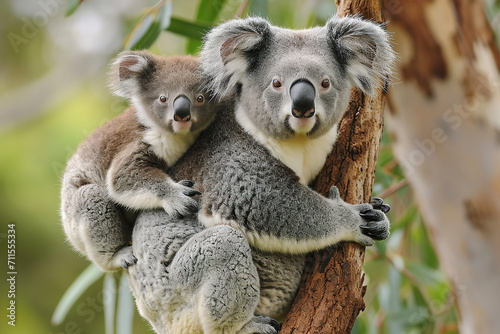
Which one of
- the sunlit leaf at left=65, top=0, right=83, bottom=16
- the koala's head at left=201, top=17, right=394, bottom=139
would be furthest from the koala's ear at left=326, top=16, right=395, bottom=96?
the sunlit leaf at left=65, top=0, right=83, bottom=16

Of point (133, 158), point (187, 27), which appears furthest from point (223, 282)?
point (187, 27)

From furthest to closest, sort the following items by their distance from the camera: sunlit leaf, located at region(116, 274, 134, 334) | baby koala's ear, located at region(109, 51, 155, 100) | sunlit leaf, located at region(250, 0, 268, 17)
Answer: sunlit leaf, located at region(116, 274, 134, 334) → sunlit leaf, located at region(250, 0, 268, 17) → baby koala's ear, located at region(109, 51, 155, 100)

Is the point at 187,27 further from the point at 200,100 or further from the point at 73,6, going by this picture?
the point at 200,100

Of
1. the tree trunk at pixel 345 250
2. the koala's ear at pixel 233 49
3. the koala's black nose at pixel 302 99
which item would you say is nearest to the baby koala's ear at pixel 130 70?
the koala's ear at pixel 233 49

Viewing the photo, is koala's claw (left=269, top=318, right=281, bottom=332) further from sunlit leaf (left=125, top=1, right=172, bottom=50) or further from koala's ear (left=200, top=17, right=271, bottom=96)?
sunlit leaf (left=125, top=1, right=172, bottom=50)

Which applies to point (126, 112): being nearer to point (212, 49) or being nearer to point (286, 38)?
point (212, 49)

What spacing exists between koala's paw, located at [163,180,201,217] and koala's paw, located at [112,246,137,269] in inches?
14.6

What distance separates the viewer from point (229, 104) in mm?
2822

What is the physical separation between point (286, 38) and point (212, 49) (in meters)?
0.37

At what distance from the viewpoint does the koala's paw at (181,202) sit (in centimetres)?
254

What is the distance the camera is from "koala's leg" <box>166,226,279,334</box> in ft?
7.84

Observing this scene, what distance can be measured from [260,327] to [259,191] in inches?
24.3

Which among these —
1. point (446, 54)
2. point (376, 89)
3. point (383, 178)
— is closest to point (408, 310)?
point (383, 178)

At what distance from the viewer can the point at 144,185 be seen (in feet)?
8.67
